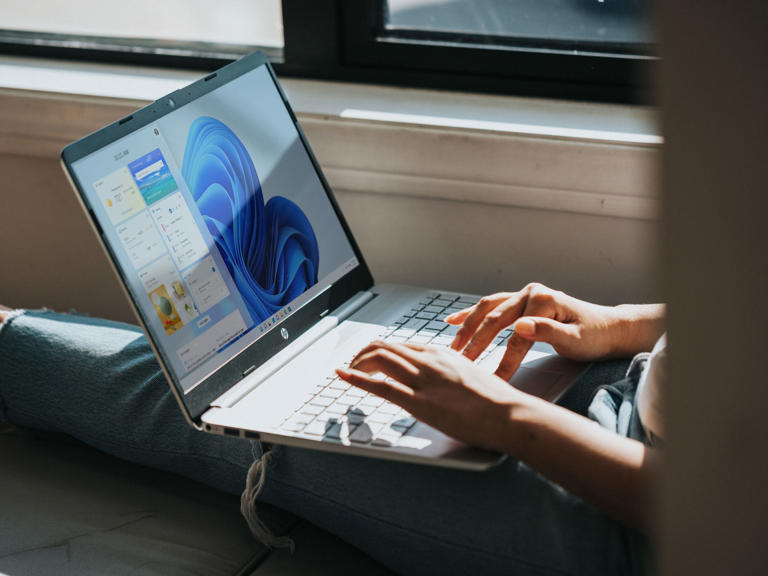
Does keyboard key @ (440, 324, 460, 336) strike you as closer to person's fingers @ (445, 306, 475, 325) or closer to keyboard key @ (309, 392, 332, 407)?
person's fingers @ (445, 306, 475, 325)

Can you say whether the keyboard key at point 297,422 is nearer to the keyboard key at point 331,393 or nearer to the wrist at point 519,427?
the keyboard key at point 331,393

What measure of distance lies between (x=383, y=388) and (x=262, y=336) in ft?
0.77

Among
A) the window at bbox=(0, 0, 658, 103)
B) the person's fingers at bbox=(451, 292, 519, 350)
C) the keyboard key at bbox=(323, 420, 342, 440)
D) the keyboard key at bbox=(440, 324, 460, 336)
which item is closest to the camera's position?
the keyboard key at bbox=(323, 420, 342, 440)

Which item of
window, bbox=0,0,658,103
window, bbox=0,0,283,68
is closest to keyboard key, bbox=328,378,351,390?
window, bbox=0,0,658,103

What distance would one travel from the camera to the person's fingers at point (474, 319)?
0.91m

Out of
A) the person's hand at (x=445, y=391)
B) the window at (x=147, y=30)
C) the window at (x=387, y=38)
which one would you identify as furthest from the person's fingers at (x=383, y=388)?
the window at (x=147, y=30)

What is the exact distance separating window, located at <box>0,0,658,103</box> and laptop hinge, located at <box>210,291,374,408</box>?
424mm

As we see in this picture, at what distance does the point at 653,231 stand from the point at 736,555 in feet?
0.35

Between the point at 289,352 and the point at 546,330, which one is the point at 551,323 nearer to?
the point at 546,330

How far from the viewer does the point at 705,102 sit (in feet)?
0.81

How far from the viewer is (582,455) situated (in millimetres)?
720

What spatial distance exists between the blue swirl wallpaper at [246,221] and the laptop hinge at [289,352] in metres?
0.04

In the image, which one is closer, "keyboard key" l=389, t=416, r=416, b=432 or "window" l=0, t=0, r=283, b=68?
"keyboard key" l=389, t=416, r=416, b=432

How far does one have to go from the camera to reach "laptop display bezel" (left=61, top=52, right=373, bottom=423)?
33.0 inches
